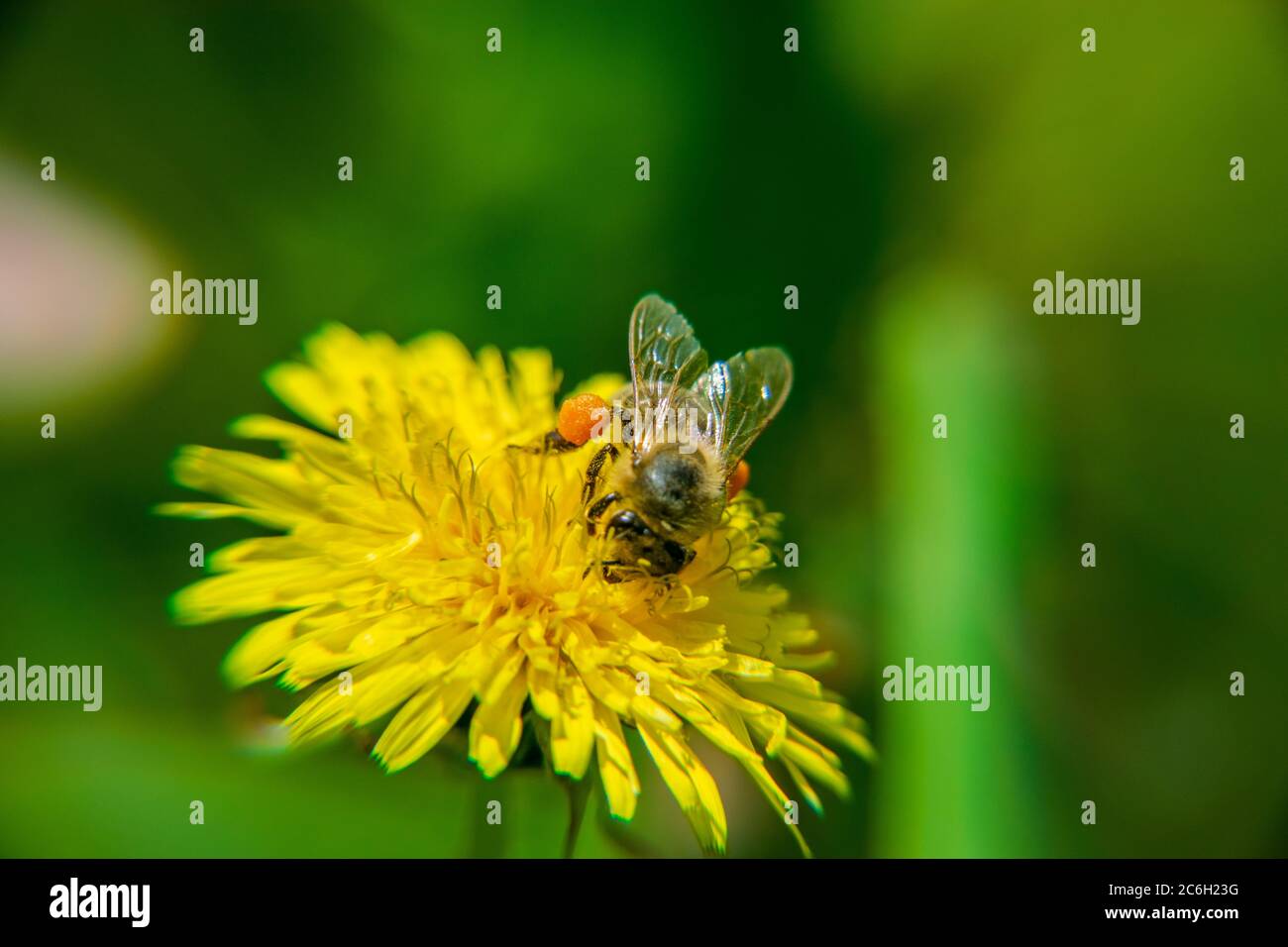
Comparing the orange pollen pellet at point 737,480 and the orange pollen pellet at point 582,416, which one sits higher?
the orange pollen pellet at point 582,416

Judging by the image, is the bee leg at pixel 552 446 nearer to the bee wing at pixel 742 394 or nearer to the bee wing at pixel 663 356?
the bee wing at pixel 663 356

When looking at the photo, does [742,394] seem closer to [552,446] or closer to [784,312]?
[552,446]

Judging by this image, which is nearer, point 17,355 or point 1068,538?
point 17,355


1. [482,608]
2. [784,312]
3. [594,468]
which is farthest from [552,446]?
[784,312]

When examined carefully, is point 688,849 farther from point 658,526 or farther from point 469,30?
point 469,30

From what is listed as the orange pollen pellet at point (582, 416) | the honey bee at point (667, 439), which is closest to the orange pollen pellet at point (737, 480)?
the honey bee at point (667, 439)

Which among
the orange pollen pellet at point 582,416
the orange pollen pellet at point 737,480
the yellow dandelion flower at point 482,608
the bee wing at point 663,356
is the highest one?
the bee wing at point 663,356
